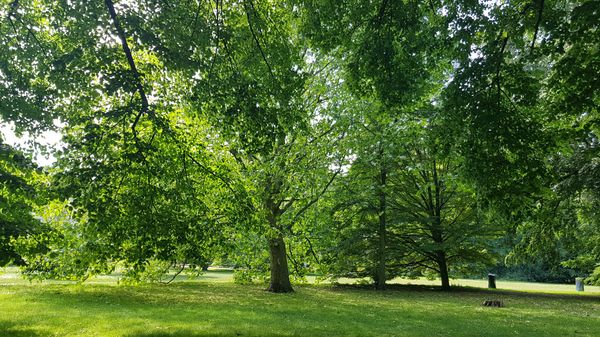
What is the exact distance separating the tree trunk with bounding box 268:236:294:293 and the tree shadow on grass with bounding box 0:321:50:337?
1135 cm

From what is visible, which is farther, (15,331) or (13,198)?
(15,331)

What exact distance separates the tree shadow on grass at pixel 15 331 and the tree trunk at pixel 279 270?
37.2 ft

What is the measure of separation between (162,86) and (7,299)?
972 centimetres

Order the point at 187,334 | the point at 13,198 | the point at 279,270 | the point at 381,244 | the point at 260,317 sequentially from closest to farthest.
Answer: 1. the point at 13,198
2. the point at 187,334
3. the point at 260,317
4. the point at 279,270
5. the point at 381,244

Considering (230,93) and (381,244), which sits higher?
(230,93)

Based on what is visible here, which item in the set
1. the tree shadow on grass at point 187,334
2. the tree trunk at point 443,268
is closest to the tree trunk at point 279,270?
the tree trunk at point 443,268

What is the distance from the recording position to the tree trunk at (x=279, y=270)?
20.2 meters

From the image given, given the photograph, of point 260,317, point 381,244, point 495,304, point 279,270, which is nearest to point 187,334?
point 260,317

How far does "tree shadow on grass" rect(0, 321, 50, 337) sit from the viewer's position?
8.98 meters

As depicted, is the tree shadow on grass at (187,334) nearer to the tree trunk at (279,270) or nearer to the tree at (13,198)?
the tree at (13,198)

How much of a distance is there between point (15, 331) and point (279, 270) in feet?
39.8

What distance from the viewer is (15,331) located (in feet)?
30.8

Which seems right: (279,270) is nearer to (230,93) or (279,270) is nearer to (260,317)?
(260,317)

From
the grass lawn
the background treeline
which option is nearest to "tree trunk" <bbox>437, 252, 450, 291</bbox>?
the grass lawn
